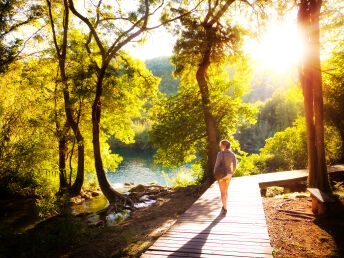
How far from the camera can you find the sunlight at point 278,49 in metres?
9.00

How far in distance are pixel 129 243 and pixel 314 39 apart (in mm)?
9203

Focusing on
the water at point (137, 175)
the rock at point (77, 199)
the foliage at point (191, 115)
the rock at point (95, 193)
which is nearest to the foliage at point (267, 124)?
the water at point (137, 175)

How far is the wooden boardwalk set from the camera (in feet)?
13.1

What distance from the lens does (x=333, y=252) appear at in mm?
4508

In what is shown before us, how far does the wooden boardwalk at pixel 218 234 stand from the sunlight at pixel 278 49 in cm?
627

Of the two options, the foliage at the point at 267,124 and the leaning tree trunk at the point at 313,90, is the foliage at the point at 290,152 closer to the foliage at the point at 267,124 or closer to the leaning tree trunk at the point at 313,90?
the leaning tree trunk at the point at 313,90

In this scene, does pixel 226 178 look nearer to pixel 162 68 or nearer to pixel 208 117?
pixel 208 117

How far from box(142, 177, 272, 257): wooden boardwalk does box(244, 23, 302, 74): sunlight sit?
6272 mm

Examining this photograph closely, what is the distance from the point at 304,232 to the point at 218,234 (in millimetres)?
2386

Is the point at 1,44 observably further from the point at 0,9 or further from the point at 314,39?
the point at 314,39

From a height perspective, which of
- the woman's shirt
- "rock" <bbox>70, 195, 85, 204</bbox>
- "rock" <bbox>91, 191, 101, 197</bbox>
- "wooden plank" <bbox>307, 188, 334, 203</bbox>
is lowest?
"rock" <bbox>91, 191, 101, 197</bbox>

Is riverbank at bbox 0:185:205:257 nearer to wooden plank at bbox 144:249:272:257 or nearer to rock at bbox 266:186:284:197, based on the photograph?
wooden plank at bbox 144:249:272:257

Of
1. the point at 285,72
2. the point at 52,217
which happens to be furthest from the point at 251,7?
the point at 52,217

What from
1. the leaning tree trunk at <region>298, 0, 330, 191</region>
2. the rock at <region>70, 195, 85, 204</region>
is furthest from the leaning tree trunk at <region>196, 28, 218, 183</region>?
the rock at <region>70, 195, 85, 204</region>
